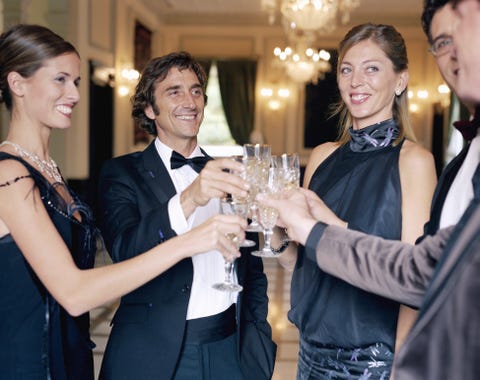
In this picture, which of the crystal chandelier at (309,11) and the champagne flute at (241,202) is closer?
the champagne flute at (241,202)

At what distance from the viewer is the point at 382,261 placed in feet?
4.28

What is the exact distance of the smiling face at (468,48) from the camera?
111 centimetres

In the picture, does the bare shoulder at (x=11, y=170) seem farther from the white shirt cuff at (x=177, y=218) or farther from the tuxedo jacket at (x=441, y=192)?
the tuxedo jacket at (x=441, y=192)

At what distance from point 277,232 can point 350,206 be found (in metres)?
0.36

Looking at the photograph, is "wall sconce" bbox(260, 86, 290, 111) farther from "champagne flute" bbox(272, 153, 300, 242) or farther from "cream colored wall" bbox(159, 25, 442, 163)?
"champagne flute" bbox(272, 153, 300, 242)

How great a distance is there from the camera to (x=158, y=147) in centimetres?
234

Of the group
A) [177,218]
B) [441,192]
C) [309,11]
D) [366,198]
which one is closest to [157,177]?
[177,218]

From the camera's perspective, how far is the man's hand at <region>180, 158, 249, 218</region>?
171 cm

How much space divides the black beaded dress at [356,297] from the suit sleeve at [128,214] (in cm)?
58

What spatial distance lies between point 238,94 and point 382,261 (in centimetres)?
1284

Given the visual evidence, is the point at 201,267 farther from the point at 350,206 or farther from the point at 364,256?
the point at 364,256

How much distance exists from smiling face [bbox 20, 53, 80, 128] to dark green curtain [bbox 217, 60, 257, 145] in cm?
1208

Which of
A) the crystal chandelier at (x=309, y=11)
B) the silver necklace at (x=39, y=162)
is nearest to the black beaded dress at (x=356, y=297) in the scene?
the silver necklace at (x=39, y=162)

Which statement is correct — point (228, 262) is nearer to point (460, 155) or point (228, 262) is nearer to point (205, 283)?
point (205, 283)
